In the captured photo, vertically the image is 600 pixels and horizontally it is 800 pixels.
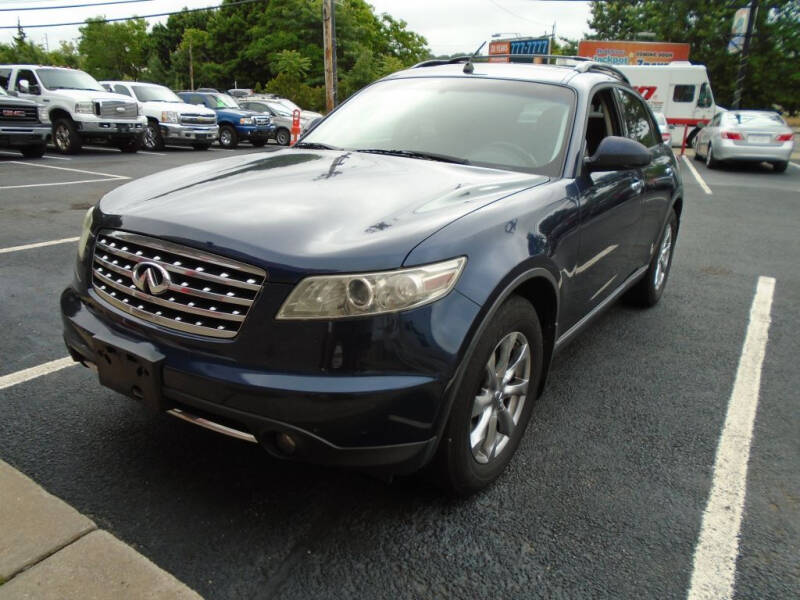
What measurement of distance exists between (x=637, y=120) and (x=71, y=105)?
14.2 metres

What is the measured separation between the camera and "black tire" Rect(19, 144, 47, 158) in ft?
46.0

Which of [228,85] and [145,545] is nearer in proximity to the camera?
[145,545]

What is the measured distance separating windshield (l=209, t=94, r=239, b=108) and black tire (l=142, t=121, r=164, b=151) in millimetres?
3120

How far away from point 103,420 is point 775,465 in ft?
10.0

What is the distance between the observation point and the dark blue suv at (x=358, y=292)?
1.93 m

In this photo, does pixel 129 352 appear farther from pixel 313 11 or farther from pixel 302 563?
pixel 313 11

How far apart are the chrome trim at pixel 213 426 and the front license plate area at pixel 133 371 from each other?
0.22ft

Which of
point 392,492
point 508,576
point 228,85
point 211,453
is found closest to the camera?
point 508,576

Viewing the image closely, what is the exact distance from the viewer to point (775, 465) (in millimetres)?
2842

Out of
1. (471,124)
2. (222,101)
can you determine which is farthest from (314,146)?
(222,101)

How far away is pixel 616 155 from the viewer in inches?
121

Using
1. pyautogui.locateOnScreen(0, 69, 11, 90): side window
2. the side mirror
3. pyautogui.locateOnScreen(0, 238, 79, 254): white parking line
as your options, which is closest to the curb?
the side mirror

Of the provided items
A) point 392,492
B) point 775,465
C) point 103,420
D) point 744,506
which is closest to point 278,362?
point 392,492

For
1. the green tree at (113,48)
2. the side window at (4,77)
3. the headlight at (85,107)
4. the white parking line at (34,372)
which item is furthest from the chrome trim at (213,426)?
the green tree at (113,48)
